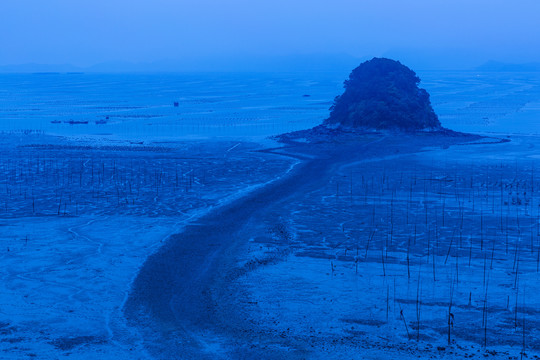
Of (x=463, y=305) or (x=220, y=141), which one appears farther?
(x=220, y=141)

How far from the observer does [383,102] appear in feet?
154

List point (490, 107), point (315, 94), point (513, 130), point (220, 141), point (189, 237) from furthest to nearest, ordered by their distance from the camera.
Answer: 1. point (315, 94)
2. point (490, 107)
3. point (513, 130)
4. point (220, 141)
5. point (189, 237)

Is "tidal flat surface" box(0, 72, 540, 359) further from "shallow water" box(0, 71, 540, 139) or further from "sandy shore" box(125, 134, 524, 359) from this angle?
"shallow water" box(0, 71, 540, 139)

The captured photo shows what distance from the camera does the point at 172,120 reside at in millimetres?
58969

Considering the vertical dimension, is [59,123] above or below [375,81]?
below

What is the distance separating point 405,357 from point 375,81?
1550 inches

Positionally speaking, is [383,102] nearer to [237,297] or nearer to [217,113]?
[217,113]

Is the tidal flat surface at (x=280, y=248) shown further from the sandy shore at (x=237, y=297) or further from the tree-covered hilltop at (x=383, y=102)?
the tree-covered hilltop at (x=383, y=102)

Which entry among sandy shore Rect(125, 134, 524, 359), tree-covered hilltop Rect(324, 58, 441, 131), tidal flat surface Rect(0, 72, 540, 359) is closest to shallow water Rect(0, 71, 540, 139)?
tree-covered hilltop Rect(324, 58, 441, 131)

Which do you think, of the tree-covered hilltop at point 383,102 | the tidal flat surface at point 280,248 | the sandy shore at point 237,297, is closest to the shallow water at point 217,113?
the tree-covered hilltop at point 383,102

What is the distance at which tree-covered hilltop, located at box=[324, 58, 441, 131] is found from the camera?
46375mm

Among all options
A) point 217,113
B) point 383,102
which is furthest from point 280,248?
point 217,113

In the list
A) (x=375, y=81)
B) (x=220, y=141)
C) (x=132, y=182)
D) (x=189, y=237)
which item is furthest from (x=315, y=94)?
(x=189, y=237)

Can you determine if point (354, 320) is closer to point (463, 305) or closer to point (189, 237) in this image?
point (463, 305)
